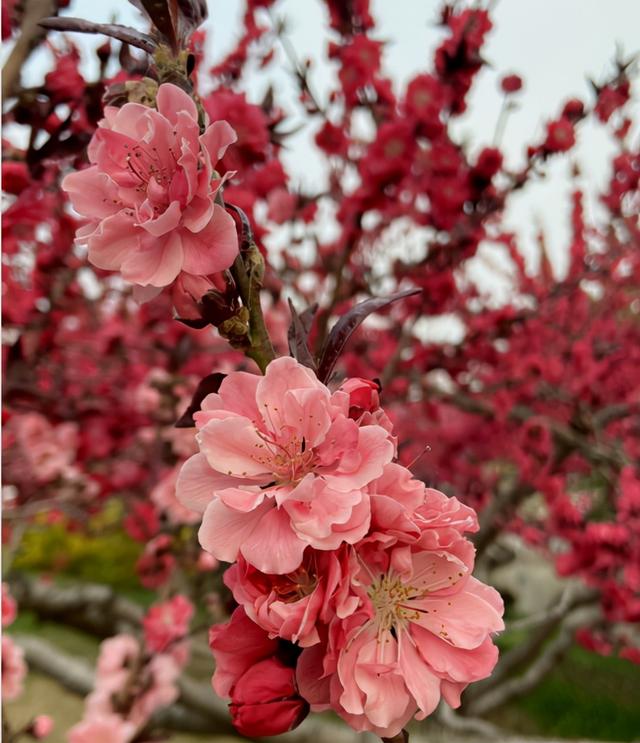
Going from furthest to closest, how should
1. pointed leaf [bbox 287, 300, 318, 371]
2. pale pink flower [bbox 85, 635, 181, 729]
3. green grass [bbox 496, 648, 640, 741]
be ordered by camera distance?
1. green grass [bbox 496, 648, 640, 741]
2. pale pink flower [bbox 85, 635, 181, 729]
3. pointed leaf [bbox 287, 300, 318, 371]

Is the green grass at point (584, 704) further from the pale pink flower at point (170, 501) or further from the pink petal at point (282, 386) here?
the pink petal at point (282, 386)

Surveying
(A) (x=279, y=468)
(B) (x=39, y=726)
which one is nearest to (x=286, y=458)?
(A) (x=279, y=468)

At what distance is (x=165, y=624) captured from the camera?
181 cm

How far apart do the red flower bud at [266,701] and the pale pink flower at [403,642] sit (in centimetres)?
1

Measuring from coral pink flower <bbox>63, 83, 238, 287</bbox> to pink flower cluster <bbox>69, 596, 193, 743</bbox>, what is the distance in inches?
55.3

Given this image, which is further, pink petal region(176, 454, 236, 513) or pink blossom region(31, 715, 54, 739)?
pink blossom region(31, 715, 54, 739)

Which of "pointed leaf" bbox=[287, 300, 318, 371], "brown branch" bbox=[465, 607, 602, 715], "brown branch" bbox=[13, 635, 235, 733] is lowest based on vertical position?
"brown branch" bbox=[13, 635, 235, 733]

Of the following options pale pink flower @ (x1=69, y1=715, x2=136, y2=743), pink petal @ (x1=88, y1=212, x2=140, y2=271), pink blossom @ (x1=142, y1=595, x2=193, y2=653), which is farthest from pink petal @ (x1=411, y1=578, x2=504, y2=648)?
pink blossom @ (x1=142, y1=595, x2=193, y2=653)

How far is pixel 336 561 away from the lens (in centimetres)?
42

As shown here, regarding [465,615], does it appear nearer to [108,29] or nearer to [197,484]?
[197,484]

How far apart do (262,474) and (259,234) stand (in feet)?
3.00

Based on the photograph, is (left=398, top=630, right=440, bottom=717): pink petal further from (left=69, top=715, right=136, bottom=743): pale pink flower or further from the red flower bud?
(left=69, top=715, right=136, bottom=743): pale pink flower

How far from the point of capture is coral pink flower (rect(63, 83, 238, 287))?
1.55 ft

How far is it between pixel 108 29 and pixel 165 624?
1629 millimetres
